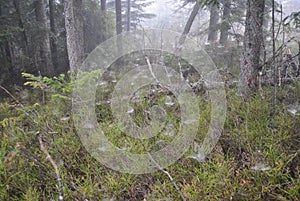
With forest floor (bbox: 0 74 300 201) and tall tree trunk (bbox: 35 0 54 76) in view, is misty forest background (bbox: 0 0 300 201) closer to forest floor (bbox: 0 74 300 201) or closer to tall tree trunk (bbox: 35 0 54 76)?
forest floor (bbox: 0 74 300 201)

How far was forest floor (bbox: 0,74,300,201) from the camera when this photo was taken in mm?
2258

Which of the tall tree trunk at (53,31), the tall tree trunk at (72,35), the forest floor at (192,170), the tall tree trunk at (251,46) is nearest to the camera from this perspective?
the forest floor at (192,170)

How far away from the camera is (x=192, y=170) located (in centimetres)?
280

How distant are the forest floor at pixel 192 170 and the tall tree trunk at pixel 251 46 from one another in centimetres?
76

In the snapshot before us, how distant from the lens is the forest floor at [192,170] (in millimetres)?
2258

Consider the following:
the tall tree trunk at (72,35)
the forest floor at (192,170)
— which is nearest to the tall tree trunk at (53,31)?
the tall tree trunk at (72,35)

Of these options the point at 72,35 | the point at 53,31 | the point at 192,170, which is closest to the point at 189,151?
the point at 192,170

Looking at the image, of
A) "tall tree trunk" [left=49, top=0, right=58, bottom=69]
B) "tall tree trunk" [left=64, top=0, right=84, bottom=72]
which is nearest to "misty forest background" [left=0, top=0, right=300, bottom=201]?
"tall tree trunk" [left=64, top=0, right=84, bottom=72]

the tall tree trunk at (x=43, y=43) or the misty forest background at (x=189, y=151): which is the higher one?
the tall tree trunk at (x=43, y=43)

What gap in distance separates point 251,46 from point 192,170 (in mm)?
2958

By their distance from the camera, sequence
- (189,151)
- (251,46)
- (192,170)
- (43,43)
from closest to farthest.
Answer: (192,170)
(189,151)
(251,46)
(43,43)

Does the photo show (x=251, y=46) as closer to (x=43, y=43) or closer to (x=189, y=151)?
(x=189, y=151)

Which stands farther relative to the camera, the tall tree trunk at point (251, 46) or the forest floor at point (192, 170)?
the tall tree trunk at point (251, 46)

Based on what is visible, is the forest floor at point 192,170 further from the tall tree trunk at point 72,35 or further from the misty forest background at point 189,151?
the tall tree trunk at point 72,35
